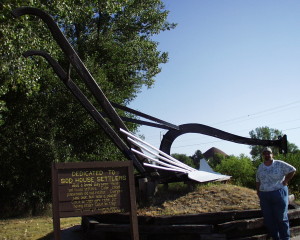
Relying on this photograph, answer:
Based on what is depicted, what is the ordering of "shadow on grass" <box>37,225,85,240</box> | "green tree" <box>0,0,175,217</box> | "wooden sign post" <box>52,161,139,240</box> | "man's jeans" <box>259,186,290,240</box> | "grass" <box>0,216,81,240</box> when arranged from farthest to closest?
1. "green tree" <box>0,0,175,217</box>
2. "grass" <box>0,216,81,240</box>
3. "shadow on grass" <box>37,225,85,240</box>
4. "man's jeans" <box>259,186,290,240</box>
5. "wooden sign post" <box>52,161,139,240</box>

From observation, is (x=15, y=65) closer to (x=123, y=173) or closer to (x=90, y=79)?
(x=90, y=79)

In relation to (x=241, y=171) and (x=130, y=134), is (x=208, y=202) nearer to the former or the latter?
(x=130, y=134)

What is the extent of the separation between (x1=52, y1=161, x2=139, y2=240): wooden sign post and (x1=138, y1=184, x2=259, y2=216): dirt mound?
1.95 meters

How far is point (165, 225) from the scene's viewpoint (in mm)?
6855

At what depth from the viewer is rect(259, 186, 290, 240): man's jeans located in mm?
6066

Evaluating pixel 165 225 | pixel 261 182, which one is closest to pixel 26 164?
pixel 165 225

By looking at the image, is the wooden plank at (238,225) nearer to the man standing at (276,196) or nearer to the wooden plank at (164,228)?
the wooden plank at (164,228)

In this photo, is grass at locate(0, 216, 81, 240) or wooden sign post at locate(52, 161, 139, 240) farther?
grass at locate(0, 216, 81, 240)

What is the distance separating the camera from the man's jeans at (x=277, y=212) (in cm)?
607

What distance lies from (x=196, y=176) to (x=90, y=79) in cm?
330

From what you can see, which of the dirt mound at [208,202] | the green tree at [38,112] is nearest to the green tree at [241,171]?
the green tree at [38,112]

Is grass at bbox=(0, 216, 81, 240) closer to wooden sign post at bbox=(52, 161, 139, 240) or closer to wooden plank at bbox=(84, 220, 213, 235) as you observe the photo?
wooden plank at bbox=(84, 220, 213, 235)

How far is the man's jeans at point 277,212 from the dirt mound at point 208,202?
4.56 feet

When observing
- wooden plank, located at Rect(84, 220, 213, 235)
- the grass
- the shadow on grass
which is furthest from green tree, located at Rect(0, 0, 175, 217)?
wooden plank, located at Rect(84, 220, 213, 235)
